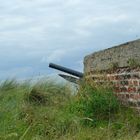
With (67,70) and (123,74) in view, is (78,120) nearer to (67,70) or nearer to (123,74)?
(123,74)

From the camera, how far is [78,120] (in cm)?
779

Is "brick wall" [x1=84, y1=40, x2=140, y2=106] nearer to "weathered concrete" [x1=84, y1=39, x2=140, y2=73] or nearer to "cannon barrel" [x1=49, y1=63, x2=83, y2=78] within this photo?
"weathered concrete" [x1=84, y1=39, x2=140, y2=73]

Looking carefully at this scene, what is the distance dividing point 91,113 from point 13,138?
1856 mm

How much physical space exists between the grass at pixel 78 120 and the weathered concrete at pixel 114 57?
0.43 m

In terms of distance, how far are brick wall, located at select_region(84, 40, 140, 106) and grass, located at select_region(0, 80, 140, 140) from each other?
15 cm

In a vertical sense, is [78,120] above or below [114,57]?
below

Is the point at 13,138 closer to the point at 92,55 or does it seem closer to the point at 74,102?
the point at 74,102

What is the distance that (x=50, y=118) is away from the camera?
793 cm

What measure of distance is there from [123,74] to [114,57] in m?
0.43

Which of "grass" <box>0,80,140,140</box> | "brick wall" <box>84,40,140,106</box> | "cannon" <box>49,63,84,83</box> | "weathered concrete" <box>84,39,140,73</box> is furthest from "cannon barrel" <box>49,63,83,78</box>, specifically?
"brick wall" <box>84,40,140,106</box>

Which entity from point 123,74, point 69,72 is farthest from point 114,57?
point 69,72

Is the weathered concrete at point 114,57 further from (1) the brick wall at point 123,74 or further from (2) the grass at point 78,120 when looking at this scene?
(2) the grass at point 78,120

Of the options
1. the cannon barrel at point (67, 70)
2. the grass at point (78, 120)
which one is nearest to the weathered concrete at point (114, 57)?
the grass at point (78, 120)

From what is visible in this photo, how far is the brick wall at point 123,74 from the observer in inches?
303
